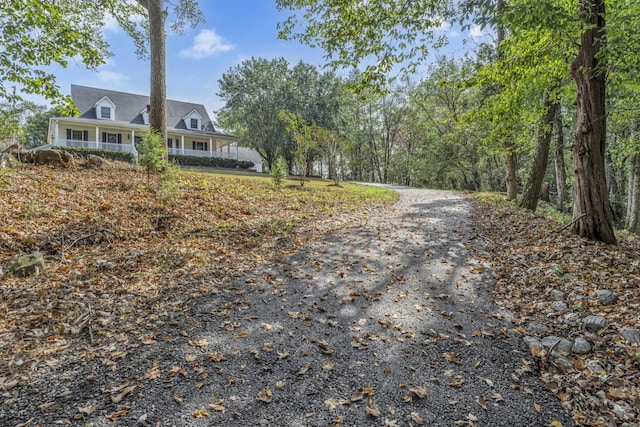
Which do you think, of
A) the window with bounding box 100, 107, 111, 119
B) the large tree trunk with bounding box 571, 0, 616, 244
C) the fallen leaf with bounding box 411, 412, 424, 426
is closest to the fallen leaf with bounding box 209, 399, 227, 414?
the fallen leaf with bounding box 411, 412, 424, 426

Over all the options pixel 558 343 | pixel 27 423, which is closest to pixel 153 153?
pixel 27 423

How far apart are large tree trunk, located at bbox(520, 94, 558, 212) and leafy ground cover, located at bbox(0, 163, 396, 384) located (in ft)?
19.9

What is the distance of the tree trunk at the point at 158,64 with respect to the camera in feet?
31.8

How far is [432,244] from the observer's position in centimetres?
697

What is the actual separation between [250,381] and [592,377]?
310 centimetres

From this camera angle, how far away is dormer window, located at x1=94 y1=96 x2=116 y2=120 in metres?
24.7

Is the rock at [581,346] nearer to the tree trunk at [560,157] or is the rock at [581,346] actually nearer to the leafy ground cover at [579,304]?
the leafy ground cover at [579,304]

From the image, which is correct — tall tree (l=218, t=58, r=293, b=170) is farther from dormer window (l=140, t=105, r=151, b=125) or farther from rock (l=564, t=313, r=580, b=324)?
rock (l=564, t=313, r=580, b=324)

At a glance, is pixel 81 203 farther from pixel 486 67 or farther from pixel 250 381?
pixel 486 67

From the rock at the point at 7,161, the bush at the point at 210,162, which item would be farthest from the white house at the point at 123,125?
the rock at the point at 7,161

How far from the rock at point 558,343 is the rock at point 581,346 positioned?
0.04 meters

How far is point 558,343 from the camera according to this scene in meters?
3.36

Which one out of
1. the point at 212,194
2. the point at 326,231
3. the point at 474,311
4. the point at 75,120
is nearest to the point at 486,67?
the point at 326,231

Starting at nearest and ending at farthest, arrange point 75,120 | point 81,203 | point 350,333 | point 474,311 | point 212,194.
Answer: point 350,333
point 474,311
point 81,203
point 212,194
point 75,120
